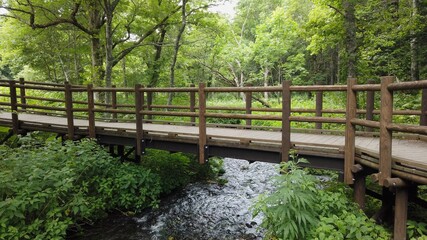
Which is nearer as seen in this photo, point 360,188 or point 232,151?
point 360,188

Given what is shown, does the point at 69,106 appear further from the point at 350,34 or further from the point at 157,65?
the point at 157,65

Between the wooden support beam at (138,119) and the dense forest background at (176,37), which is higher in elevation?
the dense forest background at (176,37)

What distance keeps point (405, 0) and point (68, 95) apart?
1438cm

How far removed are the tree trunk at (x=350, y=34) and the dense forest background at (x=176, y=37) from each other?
33 mm

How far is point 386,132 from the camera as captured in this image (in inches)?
147

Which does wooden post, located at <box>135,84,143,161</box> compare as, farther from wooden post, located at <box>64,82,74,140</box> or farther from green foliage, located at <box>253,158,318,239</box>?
green foliage, located at <box>253,158,318,239</box>

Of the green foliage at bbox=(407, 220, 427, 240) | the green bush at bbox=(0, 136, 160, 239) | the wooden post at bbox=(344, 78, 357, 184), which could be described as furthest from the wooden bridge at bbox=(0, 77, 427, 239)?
the green bush at bbox=(0, 136, 160, 239)

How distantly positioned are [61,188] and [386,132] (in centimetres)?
580

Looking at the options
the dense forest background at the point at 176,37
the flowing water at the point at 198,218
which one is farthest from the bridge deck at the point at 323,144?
the dense forest background at the point at 176,37

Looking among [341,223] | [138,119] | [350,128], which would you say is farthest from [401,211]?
[138,119]

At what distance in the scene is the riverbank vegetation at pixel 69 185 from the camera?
518 cm

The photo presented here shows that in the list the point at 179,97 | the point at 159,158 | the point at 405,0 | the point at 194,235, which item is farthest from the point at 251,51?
the point at 194,235

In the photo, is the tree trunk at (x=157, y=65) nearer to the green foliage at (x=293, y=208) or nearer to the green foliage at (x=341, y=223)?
the green foliage at (x=293, y=208)

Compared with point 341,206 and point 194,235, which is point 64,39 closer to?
point 194,235
